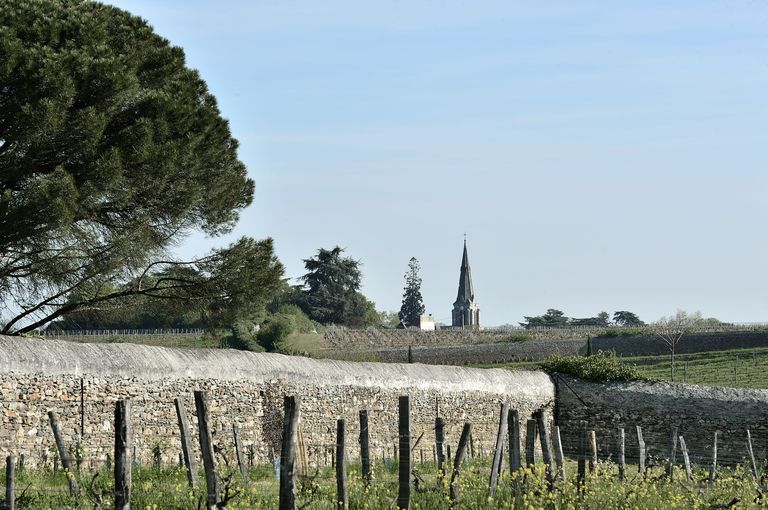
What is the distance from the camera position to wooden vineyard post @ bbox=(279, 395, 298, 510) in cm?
1099

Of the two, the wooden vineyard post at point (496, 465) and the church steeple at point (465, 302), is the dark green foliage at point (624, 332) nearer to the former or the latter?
the wooden vineyard post at point (496, 465)

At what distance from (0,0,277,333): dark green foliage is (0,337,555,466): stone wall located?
356 centimetres

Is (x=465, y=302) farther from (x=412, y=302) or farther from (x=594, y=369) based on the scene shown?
(x=594, y=369)

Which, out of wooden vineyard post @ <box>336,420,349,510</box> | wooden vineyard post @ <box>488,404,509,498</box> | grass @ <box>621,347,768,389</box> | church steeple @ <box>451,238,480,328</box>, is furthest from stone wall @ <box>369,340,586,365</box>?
church steeple @ <box>451,238,480,328</box>

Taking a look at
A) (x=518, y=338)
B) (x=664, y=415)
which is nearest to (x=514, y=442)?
(x=664, y=415)

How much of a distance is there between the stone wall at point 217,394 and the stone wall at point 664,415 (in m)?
2.74

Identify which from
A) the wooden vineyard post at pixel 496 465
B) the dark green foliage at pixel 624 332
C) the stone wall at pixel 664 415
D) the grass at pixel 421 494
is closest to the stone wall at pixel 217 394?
the grass at pixel 421 494

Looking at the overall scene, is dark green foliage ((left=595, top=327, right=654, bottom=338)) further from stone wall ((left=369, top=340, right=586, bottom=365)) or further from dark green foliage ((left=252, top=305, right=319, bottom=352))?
dark green foliage ((left=252, top=305, right=319, bottom=352))

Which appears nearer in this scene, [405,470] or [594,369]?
[405,470]

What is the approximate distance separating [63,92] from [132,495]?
10.6 meters

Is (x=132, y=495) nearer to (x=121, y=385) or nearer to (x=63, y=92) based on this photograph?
(x=121, y=385)

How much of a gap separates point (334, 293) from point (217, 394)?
221ft

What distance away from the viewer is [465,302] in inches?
5236

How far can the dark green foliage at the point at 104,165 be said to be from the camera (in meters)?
21.3
